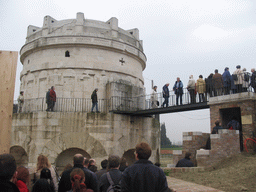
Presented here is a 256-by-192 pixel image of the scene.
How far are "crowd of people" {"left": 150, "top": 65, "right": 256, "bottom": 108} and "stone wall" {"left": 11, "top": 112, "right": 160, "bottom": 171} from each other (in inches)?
172

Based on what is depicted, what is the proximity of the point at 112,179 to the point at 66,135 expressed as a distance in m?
12.2

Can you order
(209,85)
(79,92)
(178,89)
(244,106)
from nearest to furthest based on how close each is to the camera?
(244,106), (209,85), (178,89), (79,92)

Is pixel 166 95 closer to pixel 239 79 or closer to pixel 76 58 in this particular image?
pixel 239 79

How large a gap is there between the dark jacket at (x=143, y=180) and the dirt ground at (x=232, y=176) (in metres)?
4.42

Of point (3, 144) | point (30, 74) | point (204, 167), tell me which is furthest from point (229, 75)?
point (30, 74)

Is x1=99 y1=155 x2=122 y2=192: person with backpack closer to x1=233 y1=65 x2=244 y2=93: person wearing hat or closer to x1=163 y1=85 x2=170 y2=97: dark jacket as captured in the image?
x1=233 y1=65 x2=244 y2=93: person wearing hat

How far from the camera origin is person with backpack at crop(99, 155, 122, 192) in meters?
4.36

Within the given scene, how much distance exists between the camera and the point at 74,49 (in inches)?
771

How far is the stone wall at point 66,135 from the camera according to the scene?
1590 cm

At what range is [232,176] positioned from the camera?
834cm

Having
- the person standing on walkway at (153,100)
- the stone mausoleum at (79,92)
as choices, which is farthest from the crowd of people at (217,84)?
the stone mausoleum at (79,92)

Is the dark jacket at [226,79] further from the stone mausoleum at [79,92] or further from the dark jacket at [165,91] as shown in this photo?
the stone mausoleum at [79,92]

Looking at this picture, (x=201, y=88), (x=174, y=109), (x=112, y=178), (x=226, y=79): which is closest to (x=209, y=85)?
(x=201, y=88)

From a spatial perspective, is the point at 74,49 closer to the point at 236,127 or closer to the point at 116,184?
the point at 236,127
